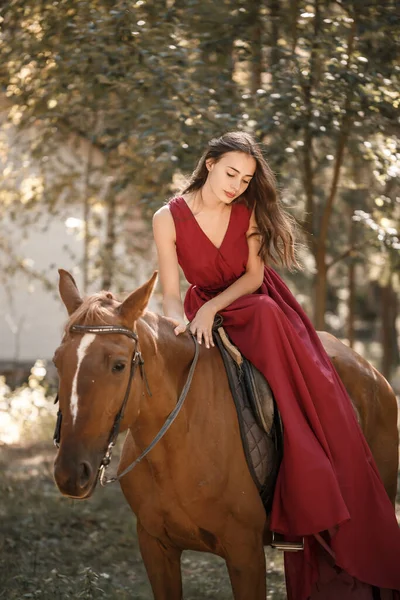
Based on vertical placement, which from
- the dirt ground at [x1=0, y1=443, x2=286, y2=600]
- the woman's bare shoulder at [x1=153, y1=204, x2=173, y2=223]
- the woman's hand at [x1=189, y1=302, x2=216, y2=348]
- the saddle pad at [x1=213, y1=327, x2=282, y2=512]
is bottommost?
the dirt ground at [x1=0, y1=443, x2=286, y2=600]

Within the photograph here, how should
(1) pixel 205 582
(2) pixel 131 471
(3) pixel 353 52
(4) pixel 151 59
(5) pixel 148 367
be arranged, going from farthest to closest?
(3) pixel 353 52 → (4) pixel 151 59 → (1) pixel 205 582 → (2) pixel 131 471 → (5) pixel 148 367

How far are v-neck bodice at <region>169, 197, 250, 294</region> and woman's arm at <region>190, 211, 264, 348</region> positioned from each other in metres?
0.04

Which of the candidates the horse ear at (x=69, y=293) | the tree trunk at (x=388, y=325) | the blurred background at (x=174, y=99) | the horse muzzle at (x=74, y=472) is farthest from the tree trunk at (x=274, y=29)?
the tree trunk at (x=388, y=325)

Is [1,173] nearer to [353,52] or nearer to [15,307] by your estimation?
[15,307]

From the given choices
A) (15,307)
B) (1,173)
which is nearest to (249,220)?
(1,173)

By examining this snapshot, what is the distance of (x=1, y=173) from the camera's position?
10.6 metres

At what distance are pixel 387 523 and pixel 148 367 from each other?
156 cm

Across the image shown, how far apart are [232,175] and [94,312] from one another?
50.7 inches

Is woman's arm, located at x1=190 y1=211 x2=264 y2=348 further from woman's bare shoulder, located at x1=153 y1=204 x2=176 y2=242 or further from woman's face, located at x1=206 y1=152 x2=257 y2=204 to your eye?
woman's bare shoulder, located at x1=153 y1=204 x2=176 y2=242

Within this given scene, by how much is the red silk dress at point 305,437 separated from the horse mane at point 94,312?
954 mm

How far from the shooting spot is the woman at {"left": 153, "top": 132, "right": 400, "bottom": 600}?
3713 mm

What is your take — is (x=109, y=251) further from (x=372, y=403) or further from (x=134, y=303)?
(x=134, y=303)

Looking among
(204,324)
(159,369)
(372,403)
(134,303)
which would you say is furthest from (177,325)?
(372,403)

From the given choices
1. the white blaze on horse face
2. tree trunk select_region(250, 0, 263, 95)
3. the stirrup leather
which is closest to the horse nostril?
the white blaze on horse face
